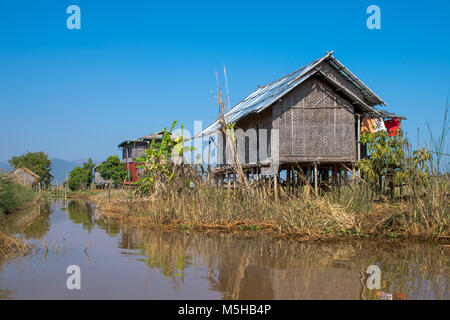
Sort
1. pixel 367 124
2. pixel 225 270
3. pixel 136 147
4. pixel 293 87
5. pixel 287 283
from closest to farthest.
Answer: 1. pixel 287 283
2. pixel 225 270
3. pixel 293 87
4. pixel 367 124
5. pixel 136 147

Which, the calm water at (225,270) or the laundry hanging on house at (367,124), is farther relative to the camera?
the laundry hanging on house at (367,124)

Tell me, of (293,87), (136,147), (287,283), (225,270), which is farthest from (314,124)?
(136,147)

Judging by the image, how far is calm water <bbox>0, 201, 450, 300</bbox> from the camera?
410cm

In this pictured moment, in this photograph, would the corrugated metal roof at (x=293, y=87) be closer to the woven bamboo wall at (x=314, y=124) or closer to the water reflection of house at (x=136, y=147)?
the woven bamboo wall at (x=314, y=124)

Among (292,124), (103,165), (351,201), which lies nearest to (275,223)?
(351,201)

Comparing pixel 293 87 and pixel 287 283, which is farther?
pixel 293 87

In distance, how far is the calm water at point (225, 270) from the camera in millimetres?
4098

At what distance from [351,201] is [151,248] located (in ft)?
13.1

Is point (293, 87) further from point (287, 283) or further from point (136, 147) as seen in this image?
point (136, 147)

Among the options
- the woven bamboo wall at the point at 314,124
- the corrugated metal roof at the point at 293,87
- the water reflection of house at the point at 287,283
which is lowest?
the water reflection of house at the point at 287,283

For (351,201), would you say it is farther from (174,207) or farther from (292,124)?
(292,124)

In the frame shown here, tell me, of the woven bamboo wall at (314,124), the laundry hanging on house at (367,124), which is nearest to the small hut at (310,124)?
the woven bamboo wall at (314,124)

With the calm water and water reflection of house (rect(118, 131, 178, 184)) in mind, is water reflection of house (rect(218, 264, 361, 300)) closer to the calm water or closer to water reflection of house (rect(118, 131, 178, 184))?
the calm water

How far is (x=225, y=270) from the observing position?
5.06 m
